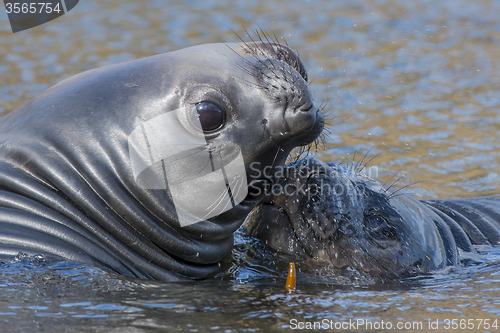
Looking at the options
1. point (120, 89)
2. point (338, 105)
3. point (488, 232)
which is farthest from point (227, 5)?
point (120, 89)

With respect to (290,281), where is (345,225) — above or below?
above

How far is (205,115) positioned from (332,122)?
5111 millimetres

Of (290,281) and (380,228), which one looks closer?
(290,281)

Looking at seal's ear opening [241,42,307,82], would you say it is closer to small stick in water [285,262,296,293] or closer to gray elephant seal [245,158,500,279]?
gray elephant seal [245,158,500,279]

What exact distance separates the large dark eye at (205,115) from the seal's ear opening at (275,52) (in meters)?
0.57

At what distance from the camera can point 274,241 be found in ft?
15.8

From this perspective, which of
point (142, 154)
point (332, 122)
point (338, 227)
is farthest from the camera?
point (332, 122)

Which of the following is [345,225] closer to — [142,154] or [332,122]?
[142,154]

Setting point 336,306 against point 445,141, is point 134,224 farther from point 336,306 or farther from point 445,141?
point 445,141

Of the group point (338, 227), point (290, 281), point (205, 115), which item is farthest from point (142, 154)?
point (338, 227)

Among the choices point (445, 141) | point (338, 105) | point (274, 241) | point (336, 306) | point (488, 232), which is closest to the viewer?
point (336, 306)

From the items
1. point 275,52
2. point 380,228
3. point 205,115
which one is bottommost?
point 380,228

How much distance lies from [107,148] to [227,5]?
9.95 metres

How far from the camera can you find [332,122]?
29.0 ft
